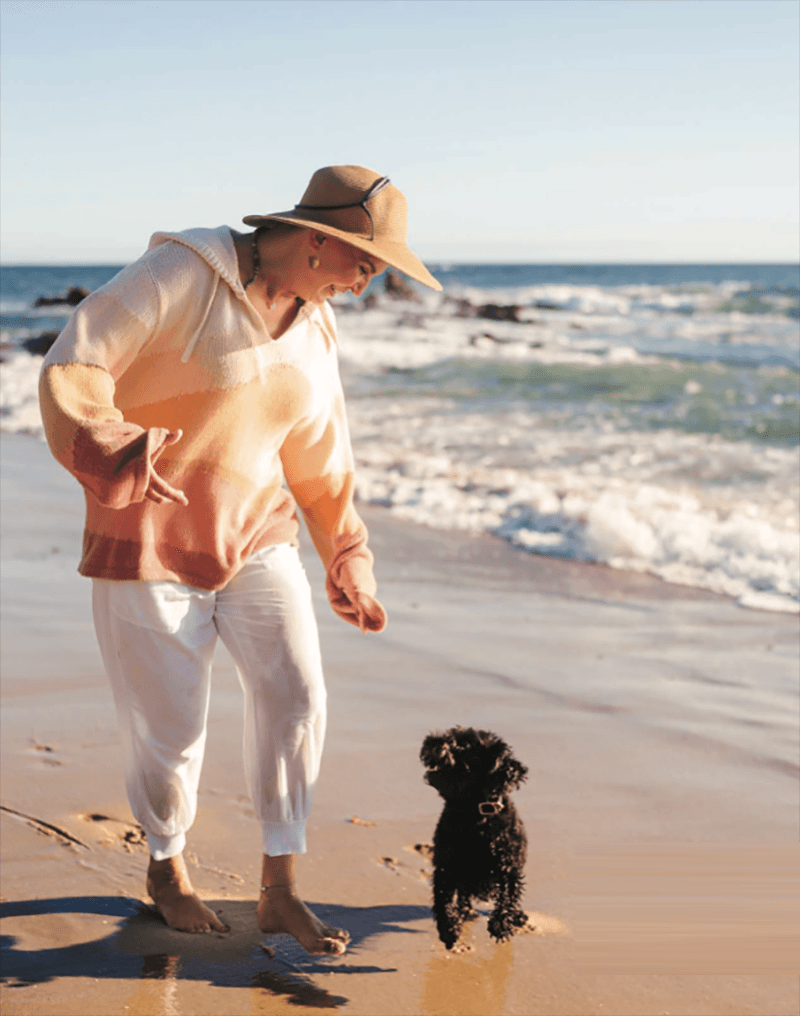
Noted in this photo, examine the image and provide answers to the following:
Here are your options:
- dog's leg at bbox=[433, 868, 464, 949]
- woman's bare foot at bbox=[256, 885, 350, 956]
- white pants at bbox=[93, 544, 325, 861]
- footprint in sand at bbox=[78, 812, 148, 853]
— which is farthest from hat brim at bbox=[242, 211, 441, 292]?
footprint in sand at bbox=[78, 812, 148, 853]

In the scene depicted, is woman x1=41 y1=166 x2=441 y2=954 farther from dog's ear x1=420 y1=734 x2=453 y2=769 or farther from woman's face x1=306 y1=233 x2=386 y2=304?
dog's ear x1=420 y1=734 x2=453 y2=769

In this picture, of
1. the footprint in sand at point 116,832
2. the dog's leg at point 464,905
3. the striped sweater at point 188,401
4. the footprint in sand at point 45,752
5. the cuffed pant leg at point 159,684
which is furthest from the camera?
the footprint in sand at point 45,752

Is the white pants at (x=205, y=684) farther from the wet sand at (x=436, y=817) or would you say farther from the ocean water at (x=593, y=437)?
the ocean water at (x=593, y=437)

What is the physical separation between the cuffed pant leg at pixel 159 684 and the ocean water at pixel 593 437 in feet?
14.5

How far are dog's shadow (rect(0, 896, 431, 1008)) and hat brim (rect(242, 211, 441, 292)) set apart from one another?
1.73m

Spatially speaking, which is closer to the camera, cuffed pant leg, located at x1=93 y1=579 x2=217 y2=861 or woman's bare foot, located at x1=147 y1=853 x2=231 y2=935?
cuffed pant leg, located at x1=93 y1=579 x2=217 y2=861

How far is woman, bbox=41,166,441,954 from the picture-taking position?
2.67 meters

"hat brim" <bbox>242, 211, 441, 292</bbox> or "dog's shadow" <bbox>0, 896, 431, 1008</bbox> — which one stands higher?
"hat brim" <bbox>242, 211, 441, 292</bbox>

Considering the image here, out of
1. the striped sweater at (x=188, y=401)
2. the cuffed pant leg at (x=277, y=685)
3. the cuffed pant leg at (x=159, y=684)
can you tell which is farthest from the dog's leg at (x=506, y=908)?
the striped sweater at (x=188, y=401)

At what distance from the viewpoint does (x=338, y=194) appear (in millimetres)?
2762

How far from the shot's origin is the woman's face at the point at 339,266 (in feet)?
9.02

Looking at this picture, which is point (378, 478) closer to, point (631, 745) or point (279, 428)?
point (631, 745)

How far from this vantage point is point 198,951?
298 centimetres

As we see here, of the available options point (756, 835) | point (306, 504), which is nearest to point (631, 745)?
point (756, 835)
